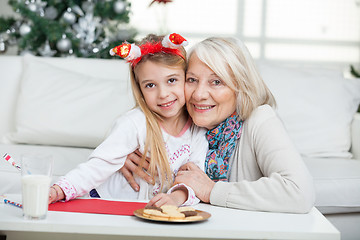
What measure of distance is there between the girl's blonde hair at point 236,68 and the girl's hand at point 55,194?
0.60 m

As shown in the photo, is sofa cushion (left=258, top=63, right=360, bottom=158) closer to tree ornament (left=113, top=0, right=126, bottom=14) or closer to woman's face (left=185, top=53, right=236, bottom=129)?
woman's face (left=185, top=53, right=236, bottom=129)

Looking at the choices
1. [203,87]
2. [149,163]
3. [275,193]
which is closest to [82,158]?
[149,163]

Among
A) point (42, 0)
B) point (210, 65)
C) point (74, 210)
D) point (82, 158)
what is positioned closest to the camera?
point (74, 210)

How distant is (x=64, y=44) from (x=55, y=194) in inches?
85.6

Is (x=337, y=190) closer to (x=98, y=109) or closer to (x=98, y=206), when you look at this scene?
(x=98, y=206)

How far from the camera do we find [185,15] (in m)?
4.24

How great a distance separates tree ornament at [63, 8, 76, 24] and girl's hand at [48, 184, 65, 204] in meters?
2.27

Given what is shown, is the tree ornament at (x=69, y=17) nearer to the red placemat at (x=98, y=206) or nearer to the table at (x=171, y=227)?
the red placemat at (x=98, y=206)

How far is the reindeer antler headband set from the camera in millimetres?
1465

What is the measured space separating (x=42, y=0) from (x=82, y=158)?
67.4 inches

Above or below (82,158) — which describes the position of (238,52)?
above

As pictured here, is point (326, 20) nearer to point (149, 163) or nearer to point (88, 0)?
point (88, 0)

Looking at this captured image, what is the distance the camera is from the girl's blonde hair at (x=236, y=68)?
4.94 feet

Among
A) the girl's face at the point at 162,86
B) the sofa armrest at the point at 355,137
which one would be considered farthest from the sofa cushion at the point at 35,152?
the sofa armrest at the point at 355,137
